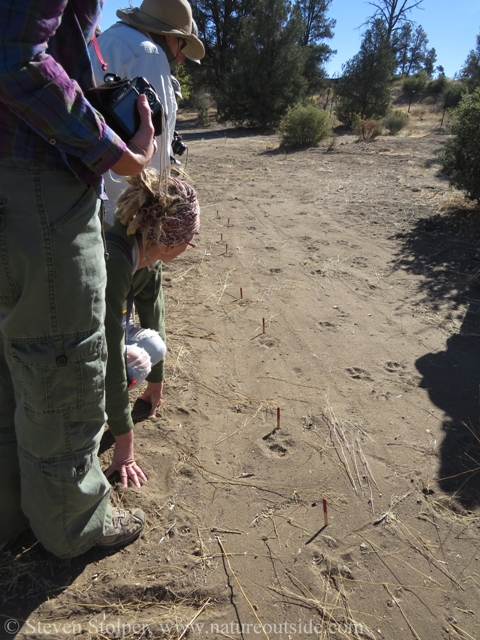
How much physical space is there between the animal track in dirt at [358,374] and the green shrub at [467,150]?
447 centimetres

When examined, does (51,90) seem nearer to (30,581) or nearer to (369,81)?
(30,581)

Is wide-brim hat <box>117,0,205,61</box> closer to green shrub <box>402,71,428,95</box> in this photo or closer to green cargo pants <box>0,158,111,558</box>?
green cargo pants <box>0,158,111,558</box>

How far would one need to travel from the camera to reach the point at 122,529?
2.06 metres

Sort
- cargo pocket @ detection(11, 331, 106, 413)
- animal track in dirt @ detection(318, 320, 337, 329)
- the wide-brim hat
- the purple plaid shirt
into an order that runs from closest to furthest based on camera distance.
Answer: the purple plaid shirt
cargo pocket @ detection(11, 331, 106, 413)
the wide-brim hat
animal track in dirt @ detection(318, 320, 337, 329)

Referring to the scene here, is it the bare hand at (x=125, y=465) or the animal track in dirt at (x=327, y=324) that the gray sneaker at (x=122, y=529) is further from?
the animal track in dirt at (x=327, y=324)

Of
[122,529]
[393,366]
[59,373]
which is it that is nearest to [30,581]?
[122,529]

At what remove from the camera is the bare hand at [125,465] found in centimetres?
236

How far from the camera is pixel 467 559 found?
7.06 feet

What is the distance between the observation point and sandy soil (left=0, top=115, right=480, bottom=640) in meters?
1.88

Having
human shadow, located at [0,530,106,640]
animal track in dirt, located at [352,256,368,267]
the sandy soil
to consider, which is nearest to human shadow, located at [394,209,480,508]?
the sandy soil

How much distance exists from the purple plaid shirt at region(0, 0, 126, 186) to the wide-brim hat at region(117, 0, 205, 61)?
1803mm

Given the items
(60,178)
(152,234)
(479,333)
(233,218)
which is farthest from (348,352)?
(233,218)

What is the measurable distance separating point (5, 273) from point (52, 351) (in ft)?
0.89

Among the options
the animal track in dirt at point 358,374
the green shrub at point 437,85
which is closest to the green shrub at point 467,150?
the animal track in dirt at point 358,374
